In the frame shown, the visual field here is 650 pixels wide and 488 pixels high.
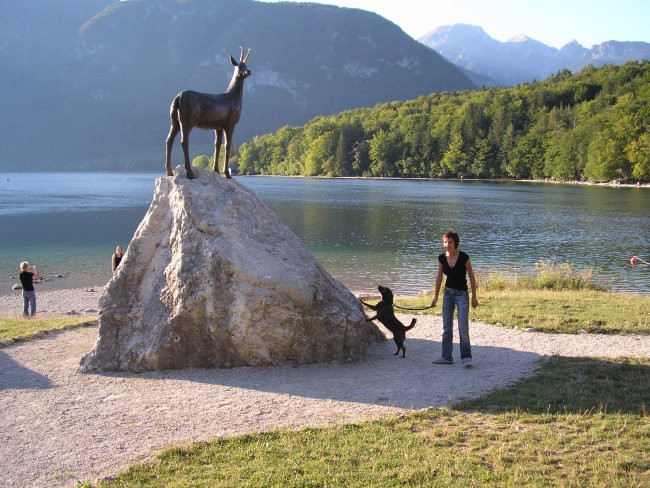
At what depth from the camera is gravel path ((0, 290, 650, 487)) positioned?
7.27m

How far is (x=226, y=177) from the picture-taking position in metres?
13.0

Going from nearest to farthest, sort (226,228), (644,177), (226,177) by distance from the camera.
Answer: (226,228)
(226,177)
(644,177)

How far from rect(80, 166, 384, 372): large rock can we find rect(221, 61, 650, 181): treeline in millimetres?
97554

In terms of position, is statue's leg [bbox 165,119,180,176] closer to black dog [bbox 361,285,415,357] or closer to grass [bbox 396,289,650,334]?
black dog [bbox 361,285,415,357]

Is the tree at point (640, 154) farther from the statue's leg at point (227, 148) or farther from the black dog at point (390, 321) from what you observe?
the black dog at point (390, 321)

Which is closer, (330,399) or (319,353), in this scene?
(330,399)

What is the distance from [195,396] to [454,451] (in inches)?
170

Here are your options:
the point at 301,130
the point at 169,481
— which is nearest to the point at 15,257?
the point at 169,481

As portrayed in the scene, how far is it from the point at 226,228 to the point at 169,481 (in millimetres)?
5748

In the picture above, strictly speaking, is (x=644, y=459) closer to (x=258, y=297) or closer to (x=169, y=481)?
(x=169, y=481)

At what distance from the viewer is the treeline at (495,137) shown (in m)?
104

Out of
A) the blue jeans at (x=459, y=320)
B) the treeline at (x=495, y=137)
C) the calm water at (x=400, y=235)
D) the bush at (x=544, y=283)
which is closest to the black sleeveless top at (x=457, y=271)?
the blue jeans at (x=459, y=320)

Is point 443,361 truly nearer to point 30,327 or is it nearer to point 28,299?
point 30,327

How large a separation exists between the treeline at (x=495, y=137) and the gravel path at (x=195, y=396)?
316 ft
